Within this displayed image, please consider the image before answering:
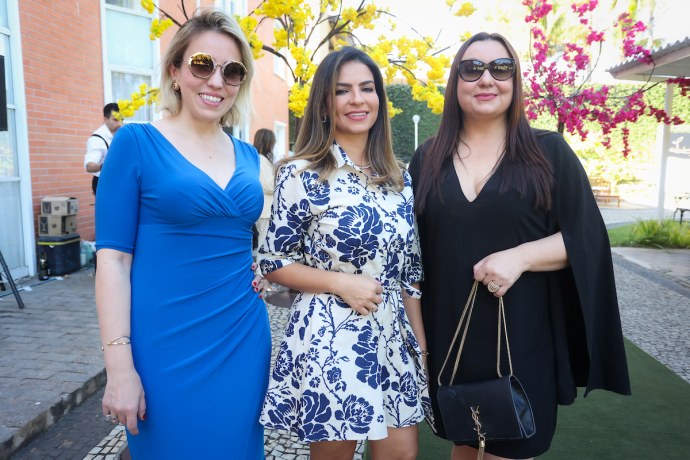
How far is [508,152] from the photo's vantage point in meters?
1.98

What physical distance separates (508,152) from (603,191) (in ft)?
61.8

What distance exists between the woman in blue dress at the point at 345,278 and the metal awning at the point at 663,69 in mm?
7522

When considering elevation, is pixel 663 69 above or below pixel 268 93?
below

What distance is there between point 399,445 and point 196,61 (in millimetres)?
1614

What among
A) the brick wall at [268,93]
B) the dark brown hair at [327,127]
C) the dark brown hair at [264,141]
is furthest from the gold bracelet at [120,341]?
the brick wall at [268,93]

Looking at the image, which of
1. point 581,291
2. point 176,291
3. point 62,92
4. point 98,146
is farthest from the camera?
point 62,92

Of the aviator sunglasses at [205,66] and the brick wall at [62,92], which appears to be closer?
the aviator sunglasses at [205,66]

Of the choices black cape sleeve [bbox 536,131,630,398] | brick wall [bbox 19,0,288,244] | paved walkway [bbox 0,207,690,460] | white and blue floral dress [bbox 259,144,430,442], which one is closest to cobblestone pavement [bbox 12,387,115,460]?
paved walkway [bbox 0,207,690,460]

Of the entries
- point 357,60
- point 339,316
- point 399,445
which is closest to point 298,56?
point 357,60

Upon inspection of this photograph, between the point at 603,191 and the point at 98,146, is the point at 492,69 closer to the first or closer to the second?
the point at 98,146

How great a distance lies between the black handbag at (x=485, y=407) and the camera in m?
1.85

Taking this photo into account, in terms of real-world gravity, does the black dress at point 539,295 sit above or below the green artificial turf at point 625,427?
above

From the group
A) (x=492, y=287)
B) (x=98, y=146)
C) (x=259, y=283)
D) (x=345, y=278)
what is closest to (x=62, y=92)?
(x=98, y=146)

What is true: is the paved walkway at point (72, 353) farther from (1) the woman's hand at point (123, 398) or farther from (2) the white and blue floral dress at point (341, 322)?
(1) the woman's hand at point (123, 398)
